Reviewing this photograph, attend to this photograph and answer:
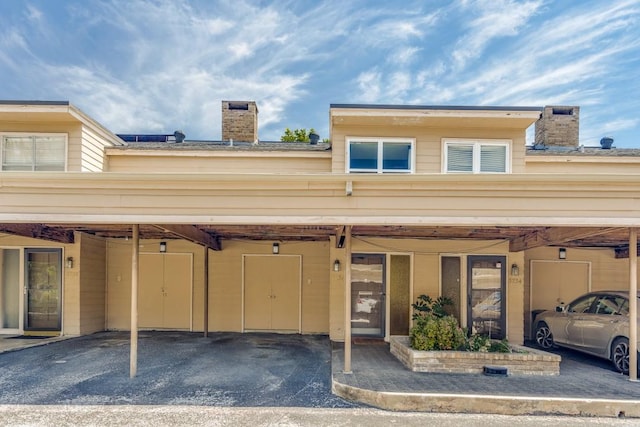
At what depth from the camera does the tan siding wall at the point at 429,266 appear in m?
9.65

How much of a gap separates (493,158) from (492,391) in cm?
596

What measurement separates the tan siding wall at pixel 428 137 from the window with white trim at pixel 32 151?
23.2 ft

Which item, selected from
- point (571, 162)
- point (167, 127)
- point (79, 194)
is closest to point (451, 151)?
point (571, 162)

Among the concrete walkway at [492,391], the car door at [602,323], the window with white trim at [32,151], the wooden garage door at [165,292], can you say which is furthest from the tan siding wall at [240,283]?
the car door at [602,323]

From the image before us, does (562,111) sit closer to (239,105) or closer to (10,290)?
(239,105)

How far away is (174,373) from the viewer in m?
6.92

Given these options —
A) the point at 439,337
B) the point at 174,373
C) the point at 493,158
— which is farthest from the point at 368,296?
the point at 174,373

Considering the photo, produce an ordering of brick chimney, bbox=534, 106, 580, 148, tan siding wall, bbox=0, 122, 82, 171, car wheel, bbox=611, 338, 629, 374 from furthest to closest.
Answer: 1. brick chimney, bbox=534, 106, 580, 148
2. tan siding wall, bbox=0, 122, 82, 171
3. car wheel, bbox=611, 338, 629, 374

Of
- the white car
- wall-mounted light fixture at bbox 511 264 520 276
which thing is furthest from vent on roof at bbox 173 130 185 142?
the white car

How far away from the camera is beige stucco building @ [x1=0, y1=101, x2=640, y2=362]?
6.12 metres

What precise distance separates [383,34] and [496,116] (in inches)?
190

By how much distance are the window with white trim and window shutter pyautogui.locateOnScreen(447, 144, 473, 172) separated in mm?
9839

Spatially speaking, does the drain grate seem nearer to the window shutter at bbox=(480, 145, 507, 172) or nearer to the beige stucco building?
the beige stucco building

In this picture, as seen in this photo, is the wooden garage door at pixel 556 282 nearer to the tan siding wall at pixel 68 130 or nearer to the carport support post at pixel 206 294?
the carport support post at pixel 206 294
